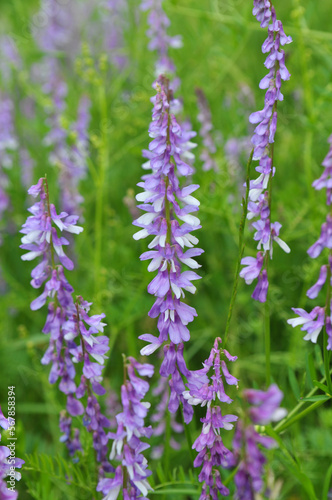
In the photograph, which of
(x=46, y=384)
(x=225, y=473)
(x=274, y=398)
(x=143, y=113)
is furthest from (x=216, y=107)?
(x=274, y=398)

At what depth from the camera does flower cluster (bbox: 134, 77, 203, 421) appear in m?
1.36

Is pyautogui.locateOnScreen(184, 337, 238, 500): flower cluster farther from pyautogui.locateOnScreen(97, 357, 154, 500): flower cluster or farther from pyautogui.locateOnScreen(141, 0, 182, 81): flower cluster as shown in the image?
pyautogui.locateOnScreen(141, 0, 182, 81): flower cluster

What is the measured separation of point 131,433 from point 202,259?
7.81ft

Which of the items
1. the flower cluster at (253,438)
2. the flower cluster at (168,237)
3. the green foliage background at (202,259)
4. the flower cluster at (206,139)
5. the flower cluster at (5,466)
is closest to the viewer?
the flower cluster at (253,438)

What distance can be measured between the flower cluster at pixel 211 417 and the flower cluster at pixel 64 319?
24 centimetres

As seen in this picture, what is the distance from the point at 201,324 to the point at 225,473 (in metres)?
1.22

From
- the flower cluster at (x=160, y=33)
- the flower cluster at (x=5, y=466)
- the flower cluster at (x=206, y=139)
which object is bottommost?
the flower cluster at (x=5, y=466)

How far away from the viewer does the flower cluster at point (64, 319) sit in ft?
4.81

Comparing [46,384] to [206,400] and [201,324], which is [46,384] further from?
[206,400]

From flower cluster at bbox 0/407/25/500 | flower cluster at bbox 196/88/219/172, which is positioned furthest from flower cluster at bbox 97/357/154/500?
flower cluster at bbox 196/88/219/172

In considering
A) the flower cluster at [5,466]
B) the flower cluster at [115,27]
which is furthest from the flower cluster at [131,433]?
the flower cluster at [115,27]

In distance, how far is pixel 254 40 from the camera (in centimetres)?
543

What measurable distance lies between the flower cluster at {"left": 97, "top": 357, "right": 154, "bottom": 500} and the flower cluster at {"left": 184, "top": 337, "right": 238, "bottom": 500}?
13cm

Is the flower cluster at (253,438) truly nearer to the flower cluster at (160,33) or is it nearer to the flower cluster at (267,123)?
the flower cluster at (267,123)
